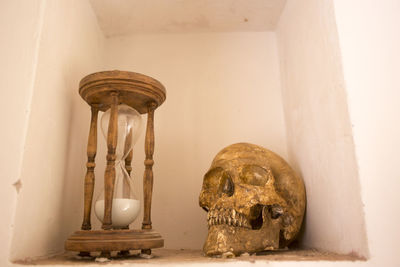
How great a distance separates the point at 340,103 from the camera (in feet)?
2.76

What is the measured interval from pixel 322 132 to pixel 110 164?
57 centimetres

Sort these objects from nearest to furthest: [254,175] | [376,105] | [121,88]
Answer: [376,105] < [121,88] < [254,175]

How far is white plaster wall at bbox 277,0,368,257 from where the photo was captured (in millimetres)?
810

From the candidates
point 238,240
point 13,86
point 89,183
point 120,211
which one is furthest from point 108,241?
point 13,86

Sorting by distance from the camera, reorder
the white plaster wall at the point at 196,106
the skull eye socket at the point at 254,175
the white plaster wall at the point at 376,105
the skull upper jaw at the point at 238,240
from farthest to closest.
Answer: the white plaster wall at the point at 196,106 < the skull eye socket at the point at 254,175 < the skull upper jaw at the point at 238,240 < the white plaster wall at the point at 376,105

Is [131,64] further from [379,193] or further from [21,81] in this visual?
[379,193]

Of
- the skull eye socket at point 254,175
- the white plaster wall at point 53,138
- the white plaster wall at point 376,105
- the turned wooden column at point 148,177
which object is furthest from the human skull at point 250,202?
the white plaster wall at point 53,138

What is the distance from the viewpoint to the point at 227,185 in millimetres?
1019

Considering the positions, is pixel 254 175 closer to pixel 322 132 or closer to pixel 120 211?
pixel 322 132

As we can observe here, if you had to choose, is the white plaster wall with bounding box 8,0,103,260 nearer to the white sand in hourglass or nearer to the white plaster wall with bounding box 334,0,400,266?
the white sand in hourglass

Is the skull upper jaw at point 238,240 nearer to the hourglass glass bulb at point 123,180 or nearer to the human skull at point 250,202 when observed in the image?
the human skull at point 250,202

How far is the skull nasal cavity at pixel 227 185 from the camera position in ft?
3.32

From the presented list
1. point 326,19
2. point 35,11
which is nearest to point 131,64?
point 35,11

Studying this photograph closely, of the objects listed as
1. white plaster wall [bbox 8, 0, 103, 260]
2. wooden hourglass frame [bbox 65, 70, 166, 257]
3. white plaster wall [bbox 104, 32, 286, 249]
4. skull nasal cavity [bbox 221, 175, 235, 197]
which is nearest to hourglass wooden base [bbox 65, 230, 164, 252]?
wooden hourglass frame [bbox 65, 70, 166, 257]
